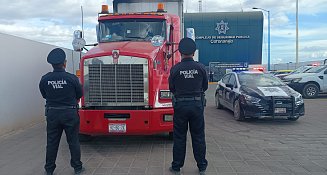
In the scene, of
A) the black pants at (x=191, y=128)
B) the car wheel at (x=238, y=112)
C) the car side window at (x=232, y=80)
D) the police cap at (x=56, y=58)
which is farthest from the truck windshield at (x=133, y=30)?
the car side window at (x=232, y=80)

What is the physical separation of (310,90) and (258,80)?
6980 millimetres

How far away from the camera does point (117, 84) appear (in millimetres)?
6660

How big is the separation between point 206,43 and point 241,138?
25410mm

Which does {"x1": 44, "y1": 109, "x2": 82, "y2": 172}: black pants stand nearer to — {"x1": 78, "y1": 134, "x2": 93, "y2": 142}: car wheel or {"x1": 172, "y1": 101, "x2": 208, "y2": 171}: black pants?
{"x1": 172, "y1": 101, "x2": 208, "y2": 171}: black pants

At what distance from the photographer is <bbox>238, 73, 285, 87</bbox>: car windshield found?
1070 centimetres

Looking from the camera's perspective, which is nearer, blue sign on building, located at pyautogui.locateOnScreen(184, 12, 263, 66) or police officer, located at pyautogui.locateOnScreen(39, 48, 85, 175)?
police officer, located at pyautogui.locateOnScreen(39, 48, 85, 175)

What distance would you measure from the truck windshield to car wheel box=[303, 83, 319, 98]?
10966 millimetres

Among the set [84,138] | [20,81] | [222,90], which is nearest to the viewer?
[84,138]

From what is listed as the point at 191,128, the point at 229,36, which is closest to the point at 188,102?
the point at 191,128

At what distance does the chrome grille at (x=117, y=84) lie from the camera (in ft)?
21.8

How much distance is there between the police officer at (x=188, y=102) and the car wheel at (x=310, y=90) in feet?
41.5

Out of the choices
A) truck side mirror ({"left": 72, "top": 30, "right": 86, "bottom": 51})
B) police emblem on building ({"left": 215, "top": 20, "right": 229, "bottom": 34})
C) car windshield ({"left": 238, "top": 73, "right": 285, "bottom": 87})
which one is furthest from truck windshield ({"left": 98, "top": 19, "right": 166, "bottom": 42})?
police emblem on building ({"left": 215, "top": 20, "right": 229, "bottom": 34})

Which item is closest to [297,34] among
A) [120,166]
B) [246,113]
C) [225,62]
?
[225,62]

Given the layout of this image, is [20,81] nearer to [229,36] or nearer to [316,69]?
[316,69]
